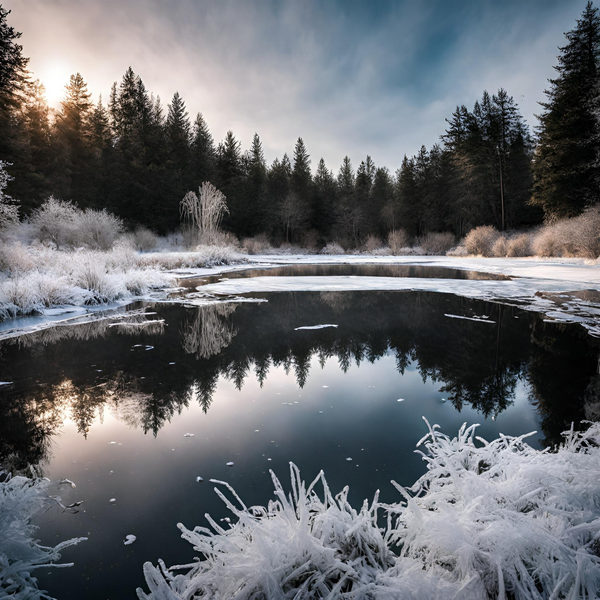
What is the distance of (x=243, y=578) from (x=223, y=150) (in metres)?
53.3

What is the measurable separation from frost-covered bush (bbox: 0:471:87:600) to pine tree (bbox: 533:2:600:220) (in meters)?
25.3

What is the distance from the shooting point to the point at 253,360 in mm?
4582

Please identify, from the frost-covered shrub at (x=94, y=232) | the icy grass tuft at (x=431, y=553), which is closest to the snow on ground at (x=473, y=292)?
the icy grass tuft at (x=431, y=553)

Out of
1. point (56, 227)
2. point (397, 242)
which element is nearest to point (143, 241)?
point (56, 227)

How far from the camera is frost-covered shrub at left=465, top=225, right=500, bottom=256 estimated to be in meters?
24.6

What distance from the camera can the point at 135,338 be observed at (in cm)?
554

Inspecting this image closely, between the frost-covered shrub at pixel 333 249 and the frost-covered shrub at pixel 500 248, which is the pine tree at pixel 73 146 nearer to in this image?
the frost-covered shrub at pixel 333 249

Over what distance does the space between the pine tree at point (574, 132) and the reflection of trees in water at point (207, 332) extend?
21983 millimetres

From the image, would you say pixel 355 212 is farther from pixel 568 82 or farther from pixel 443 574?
pixel 443 574

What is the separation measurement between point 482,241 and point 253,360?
2463cm

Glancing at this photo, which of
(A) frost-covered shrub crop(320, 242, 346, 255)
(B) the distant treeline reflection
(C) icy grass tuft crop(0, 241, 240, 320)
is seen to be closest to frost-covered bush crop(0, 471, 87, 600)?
(B) the distant treeline reflection

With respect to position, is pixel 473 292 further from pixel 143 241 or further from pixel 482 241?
pixel 143 241

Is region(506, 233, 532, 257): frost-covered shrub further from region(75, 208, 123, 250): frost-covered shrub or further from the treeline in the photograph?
region(75, 208, 123, 250): frost-covered shrub

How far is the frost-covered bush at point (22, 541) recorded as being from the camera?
1406 mm
